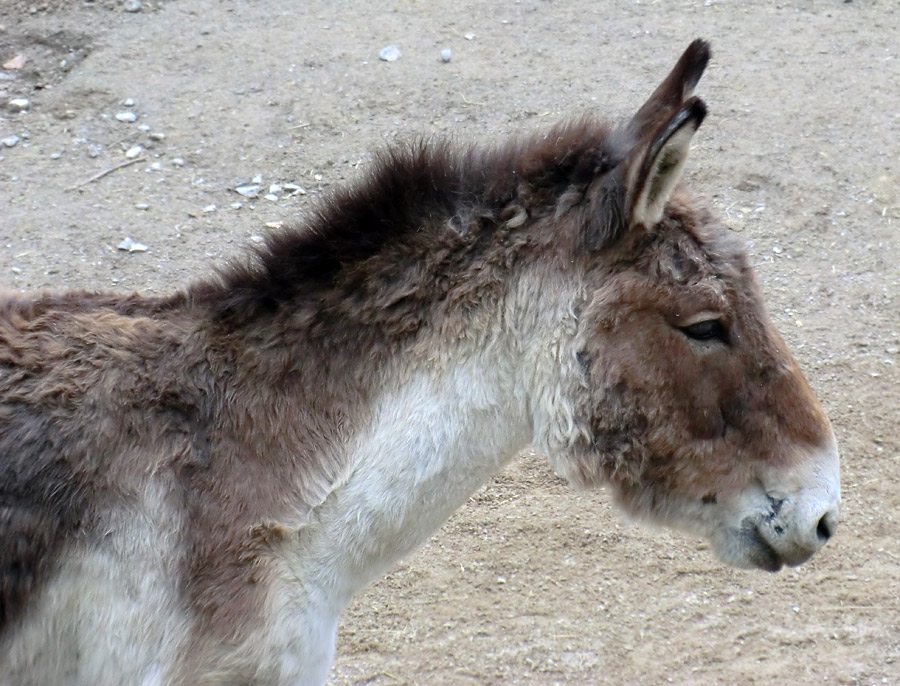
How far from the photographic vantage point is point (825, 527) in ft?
9.26

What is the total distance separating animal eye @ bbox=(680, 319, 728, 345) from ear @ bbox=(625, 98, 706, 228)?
12.3 inches

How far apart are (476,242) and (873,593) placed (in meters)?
2.93

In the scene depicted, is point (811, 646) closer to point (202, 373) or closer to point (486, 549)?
point (486, 549)

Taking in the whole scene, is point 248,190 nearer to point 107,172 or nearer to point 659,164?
point 107,172

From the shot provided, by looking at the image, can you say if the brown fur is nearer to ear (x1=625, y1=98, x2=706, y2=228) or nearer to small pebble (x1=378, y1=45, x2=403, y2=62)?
ear (x1=625, y1=98, x2=706, y2=228)

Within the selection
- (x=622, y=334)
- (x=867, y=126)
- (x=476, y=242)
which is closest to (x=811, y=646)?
(x=622, y=334)

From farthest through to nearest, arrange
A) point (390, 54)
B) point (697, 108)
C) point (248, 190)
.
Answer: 1. point (390, 54)
2. point (248, 190)
3. point (697, 108)

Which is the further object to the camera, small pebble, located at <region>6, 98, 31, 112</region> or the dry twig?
small pebble, located at <region>6, 98, 31, 112</region>

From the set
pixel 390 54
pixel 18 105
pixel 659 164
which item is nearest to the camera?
pixel 659 164

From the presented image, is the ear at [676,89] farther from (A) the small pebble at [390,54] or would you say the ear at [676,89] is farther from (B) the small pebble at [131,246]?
(A) the small pebble at [390,54]

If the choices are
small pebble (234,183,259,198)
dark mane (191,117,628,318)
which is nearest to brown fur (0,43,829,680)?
dark mane (191,117,628,318)

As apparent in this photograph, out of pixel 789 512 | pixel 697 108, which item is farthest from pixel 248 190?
pixel 789 512

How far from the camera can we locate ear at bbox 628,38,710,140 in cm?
274

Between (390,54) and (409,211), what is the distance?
5.91 meters
